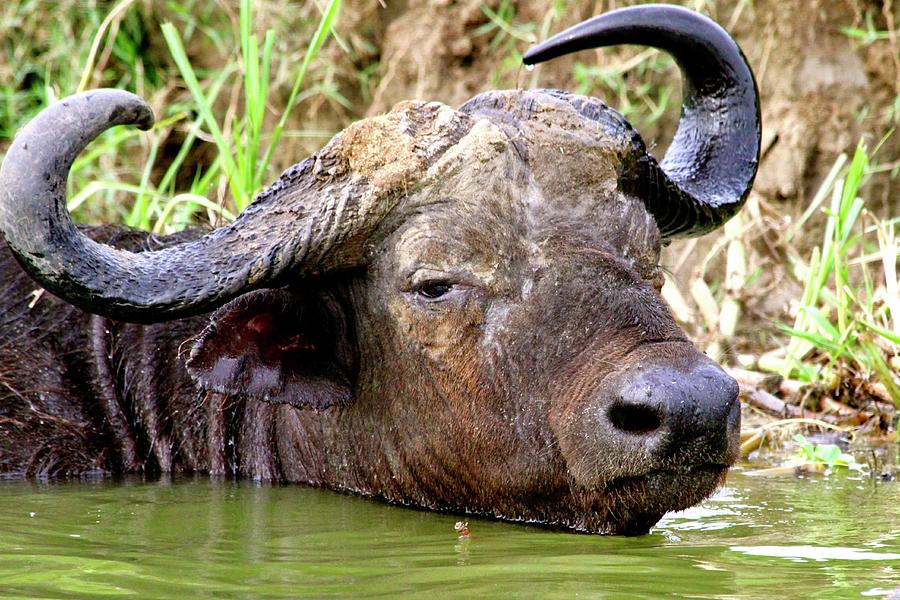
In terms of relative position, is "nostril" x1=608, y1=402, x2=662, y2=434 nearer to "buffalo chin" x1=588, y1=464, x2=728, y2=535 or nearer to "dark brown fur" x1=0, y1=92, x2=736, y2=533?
"dark brown fur" x1=0, y1=92, x2=736, y2=533

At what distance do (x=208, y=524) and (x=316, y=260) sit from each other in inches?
39.7

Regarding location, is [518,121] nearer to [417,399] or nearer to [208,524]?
[417,399]

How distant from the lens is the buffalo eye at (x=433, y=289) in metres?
4.88

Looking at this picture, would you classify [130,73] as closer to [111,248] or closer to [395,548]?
[111,248]

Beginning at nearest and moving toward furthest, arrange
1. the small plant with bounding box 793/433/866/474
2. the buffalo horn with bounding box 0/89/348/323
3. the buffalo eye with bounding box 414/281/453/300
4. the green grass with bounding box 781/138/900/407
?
the buffalo horn with bounding box 0/89/348/323, the buffalo eye with bounding box 414/281/453/300, the small plant with bounding box 793/433/866/474, the green grass with bounding box 781/138/900/407

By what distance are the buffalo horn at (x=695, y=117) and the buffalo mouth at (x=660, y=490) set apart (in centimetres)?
134

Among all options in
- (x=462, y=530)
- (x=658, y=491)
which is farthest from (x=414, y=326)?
(x=658, y=491)

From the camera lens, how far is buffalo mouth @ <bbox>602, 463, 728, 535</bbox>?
170 inches

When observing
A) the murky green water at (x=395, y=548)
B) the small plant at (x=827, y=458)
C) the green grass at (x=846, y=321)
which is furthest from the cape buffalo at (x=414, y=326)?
the green grass at (x=846, y=321)

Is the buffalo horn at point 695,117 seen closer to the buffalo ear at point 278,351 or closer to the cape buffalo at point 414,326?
the cape buffalo at point 414,326

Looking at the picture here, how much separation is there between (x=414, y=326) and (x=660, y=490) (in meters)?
1.12

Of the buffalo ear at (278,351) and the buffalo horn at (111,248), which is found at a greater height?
the buffalo horn at (111,248)

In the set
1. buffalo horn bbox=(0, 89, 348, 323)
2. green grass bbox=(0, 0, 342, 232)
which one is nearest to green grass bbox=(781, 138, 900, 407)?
buffalo horn bbox=(0, 89, 348, 323)

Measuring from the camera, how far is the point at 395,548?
13.8 feet
